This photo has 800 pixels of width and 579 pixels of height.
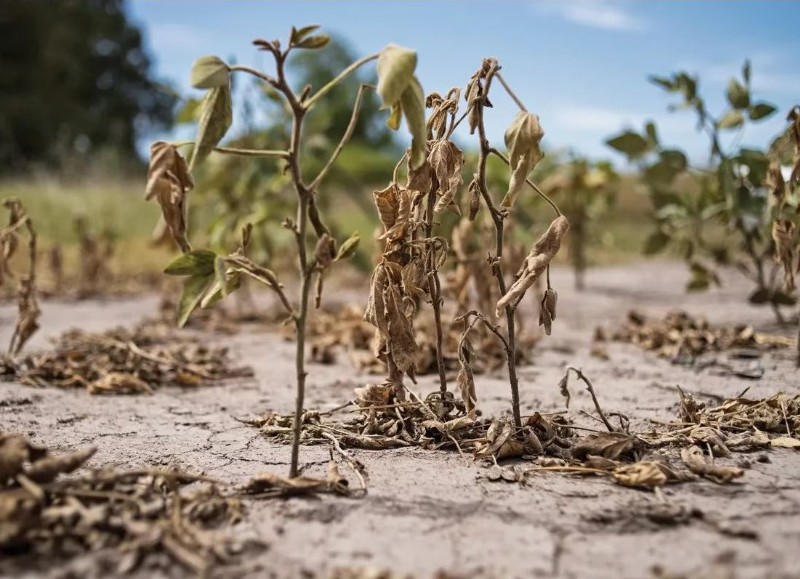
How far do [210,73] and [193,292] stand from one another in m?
0.43

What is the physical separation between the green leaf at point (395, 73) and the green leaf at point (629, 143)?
68.6 inches

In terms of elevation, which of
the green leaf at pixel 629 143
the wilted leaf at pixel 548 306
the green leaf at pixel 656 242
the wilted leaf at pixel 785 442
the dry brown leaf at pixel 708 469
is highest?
the green leaf at pixel 629 143

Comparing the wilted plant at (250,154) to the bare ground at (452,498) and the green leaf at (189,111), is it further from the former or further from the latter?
the green leaf at (189,111)

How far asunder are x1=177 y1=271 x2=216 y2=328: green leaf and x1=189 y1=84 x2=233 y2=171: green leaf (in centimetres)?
23

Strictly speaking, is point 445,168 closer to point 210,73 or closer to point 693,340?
point 210,73

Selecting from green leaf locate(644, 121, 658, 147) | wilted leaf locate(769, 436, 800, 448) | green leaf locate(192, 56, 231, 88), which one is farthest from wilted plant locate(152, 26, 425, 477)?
green leaf locate(644, 121, 658, 147)

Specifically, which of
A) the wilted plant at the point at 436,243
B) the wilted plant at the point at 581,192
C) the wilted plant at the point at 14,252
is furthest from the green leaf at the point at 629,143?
the wilted plant at the point at 14,252

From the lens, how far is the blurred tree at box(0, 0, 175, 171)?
71.7 feet

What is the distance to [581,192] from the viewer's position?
17.1ft

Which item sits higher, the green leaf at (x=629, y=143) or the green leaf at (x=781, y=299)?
the green leaf at (x=629, y=143)

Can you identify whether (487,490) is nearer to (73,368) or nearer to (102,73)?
(73,368)

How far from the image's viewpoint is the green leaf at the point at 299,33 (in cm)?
142

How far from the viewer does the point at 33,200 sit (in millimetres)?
9703

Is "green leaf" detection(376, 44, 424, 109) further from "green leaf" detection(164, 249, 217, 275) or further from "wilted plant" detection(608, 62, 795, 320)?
"wilted plant" detection(608, 62, 795, 320)
